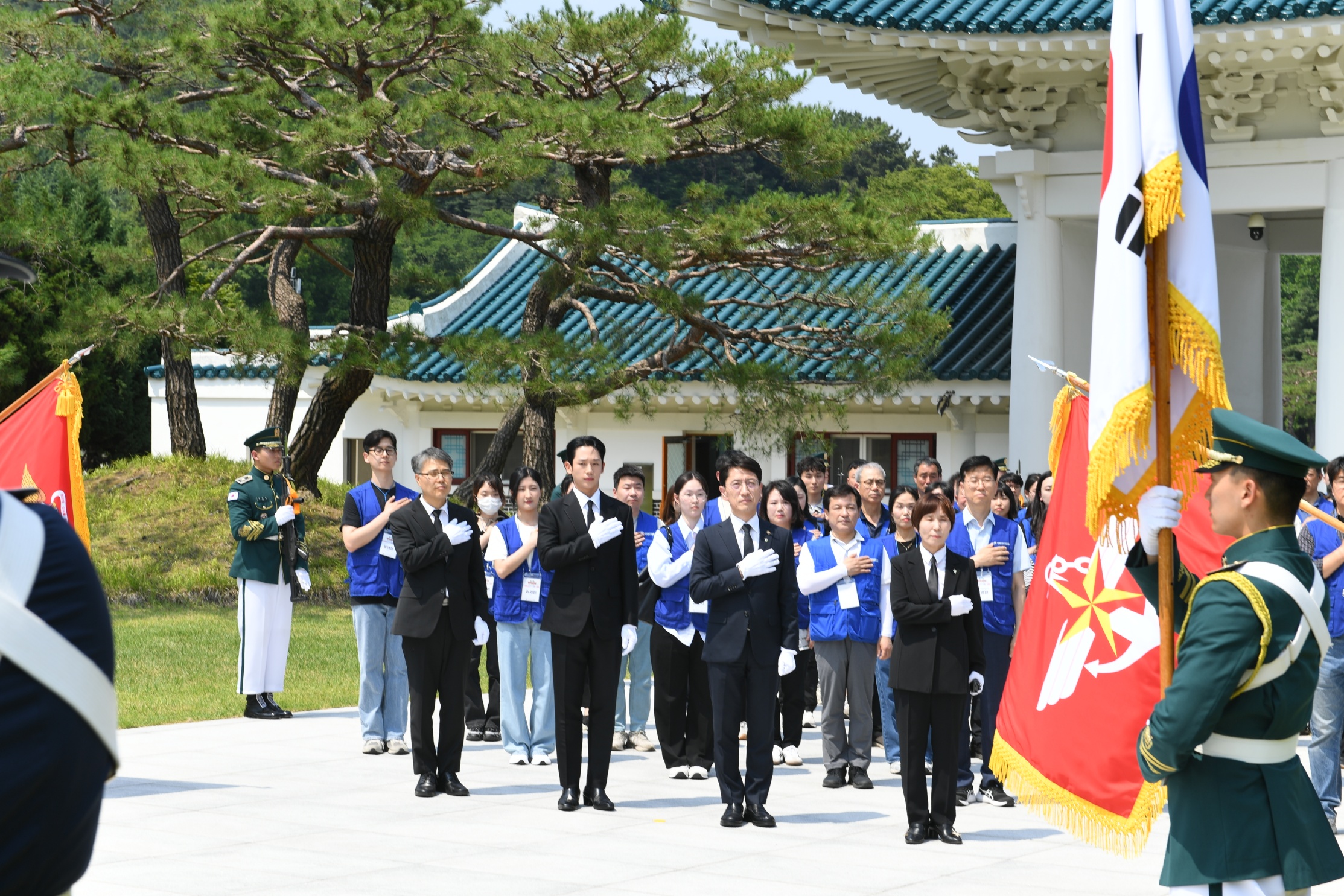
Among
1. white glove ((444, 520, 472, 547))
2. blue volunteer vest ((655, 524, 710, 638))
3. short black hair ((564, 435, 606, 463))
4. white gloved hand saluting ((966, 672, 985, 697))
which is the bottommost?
white gloved hand saluting ((966, 672, 985, 697))

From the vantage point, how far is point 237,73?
17281 mm

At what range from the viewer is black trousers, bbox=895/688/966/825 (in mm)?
7367

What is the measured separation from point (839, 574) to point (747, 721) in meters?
1.54

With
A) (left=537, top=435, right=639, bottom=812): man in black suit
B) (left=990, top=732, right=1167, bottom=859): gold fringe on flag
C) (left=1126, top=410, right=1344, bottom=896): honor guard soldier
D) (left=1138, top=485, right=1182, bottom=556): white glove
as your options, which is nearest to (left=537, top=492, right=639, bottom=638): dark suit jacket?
(left=537, top=435, right=639, bottom=812): man in black suit

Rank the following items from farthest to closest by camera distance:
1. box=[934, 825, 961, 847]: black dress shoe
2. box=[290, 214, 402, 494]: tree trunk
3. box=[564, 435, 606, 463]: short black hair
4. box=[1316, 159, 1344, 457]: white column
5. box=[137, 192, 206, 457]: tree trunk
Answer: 1. box=[137, 192, 206, 457]: tree trunk
2. box=[290, 214, 402, 494]: tree trunk
3. box=[1316, 159, 1344, 457]: white column
4. box=[564, 435, 606, 463]: short black hair
5. box=[934, 825, 961, 847]: black dress shoe

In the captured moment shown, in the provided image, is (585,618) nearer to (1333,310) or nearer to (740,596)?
(740,596)

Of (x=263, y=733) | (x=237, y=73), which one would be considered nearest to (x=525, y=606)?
(x=263, y=733)

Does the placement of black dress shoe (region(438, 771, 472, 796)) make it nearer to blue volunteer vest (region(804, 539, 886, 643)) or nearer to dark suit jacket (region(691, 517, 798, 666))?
dark suit jacket (region(691, 517, 798, 666))

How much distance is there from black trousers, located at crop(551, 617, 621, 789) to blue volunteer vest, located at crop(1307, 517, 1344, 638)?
3727mm

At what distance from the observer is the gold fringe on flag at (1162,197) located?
4824 mm

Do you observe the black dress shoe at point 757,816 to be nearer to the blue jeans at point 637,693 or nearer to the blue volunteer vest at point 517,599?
the blue volunteer vest at point 517,599

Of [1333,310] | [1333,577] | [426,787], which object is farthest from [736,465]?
[1333,310]

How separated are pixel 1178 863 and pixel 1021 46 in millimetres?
10951

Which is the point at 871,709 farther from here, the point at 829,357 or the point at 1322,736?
the point at 829,357
